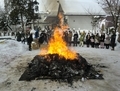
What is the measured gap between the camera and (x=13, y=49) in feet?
58.9

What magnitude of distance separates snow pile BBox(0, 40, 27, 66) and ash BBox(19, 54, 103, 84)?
3.57 m

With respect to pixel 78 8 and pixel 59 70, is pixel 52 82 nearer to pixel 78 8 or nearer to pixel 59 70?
pixel 59 70

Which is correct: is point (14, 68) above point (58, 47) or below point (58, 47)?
below

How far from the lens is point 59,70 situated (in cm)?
1030

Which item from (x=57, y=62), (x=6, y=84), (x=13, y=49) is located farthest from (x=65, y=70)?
(x=13, y=49)

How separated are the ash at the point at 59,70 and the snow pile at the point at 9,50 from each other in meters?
3.57

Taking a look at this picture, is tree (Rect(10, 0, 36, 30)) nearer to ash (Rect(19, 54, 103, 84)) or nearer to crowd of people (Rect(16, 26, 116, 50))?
crowd of people (Rect(16, 26, 116, 50))

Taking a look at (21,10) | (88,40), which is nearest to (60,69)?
(88,40)

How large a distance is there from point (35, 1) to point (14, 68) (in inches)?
704

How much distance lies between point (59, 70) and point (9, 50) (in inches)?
322

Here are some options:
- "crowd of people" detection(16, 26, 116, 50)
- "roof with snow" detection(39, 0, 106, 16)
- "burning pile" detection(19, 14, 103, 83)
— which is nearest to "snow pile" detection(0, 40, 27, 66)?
"crowd of people" detection(16, 26, 116, 50)

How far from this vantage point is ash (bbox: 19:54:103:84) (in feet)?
32.2

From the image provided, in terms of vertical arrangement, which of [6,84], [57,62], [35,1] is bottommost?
[6,84]

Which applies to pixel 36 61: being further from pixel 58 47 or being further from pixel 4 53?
pixel 4 53
